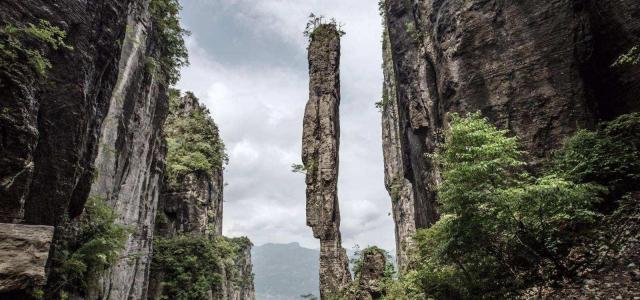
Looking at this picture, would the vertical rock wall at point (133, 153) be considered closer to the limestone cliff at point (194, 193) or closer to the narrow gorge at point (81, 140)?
the narrow gorge at point (81, 140)

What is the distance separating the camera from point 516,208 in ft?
29.3

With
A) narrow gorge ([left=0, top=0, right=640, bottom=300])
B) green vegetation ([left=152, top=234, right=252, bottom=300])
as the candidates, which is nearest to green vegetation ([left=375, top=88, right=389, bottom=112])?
narrow gorge ([left=0, top=0, right=640, bottom=300])

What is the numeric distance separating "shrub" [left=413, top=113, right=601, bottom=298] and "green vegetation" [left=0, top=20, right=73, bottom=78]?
380 inches

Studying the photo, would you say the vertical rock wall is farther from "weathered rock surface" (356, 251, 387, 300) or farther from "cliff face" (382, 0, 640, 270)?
"weathered rock surface" (356, 251, 387, 300)

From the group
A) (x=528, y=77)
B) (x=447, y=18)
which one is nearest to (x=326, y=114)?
(x=447, y=18)

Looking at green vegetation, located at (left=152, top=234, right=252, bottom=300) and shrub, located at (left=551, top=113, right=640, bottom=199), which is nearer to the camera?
shrub, located at (left=551, top=113, right=640, bottom=199)

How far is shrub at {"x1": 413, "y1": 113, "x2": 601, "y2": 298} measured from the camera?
8859 mm

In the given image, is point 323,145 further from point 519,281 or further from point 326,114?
point 519,281

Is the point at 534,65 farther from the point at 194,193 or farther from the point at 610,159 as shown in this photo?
the point at 194,193

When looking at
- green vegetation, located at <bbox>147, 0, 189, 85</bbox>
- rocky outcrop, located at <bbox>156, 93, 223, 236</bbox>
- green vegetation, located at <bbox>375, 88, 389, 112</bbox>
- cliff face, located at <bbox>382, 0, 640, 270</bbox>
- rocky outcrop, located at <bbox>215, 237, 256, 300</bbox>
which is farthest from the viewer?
green vegetation, located at <bbox>375, 88, 389, 112</bbox>

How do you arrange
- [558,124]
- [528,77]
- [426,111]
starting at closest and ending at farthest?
[558,124] < [528,77] < [426,111]

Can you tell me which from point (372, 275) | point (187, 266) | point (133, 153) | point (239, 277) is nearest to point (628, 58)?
point (372, 275)

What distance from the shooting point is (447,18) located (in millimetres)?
18250

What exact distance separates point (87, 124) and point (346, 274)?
73.1 feet
